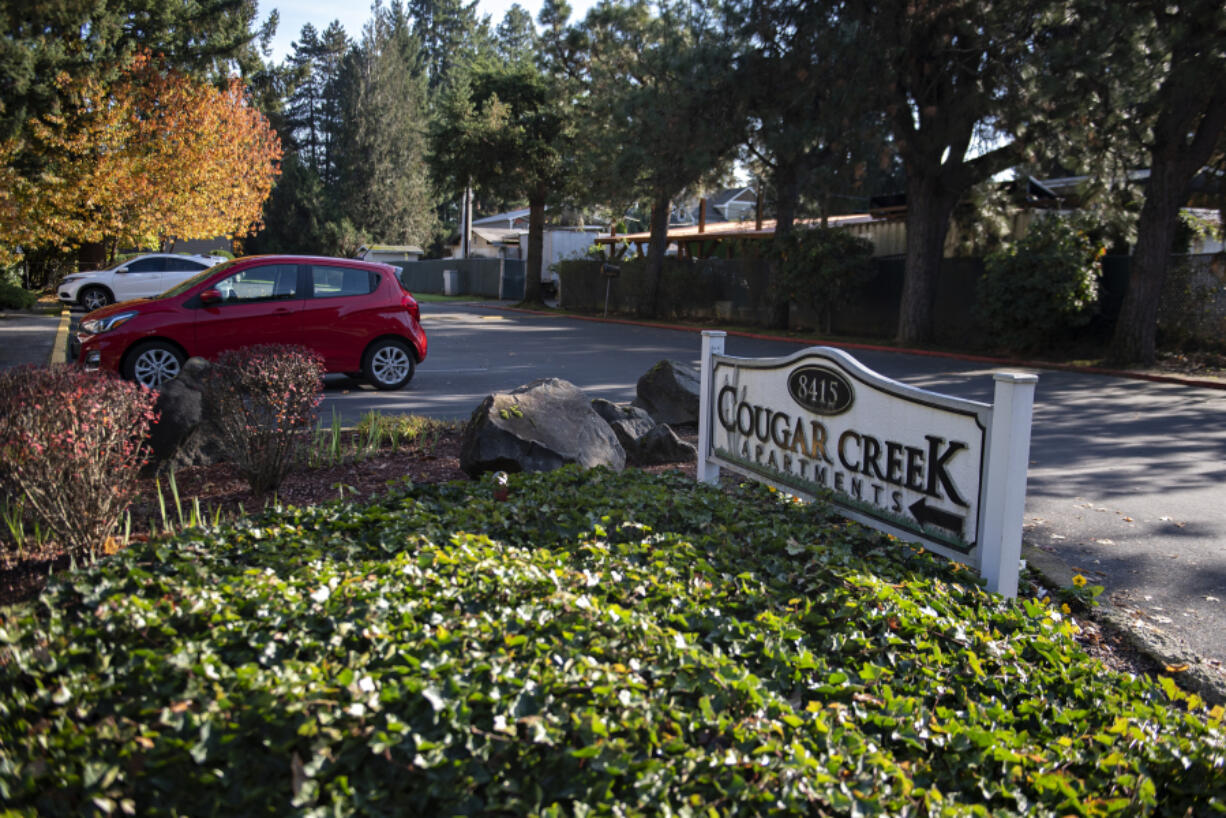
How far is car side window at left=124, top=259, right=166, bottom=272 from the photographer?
24984mm

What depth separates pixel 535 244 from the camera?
36.2m

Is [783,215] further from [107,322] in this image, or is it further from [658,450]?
[658,450]

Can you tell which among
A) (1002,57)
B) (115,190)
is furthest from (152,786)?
(115,190)

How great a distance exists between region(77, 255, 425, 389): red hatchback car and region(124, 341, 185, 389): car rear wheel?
11 mm

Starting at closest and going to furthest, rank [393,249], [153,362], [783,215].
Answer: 1. [153,362]
2. [783,215]
3. [393,249]

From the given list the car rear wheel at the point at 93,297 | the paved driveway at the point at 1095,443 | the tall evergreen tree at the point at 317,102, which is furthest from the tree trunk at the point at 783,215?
the tall evergreen tree at the point at 317,102

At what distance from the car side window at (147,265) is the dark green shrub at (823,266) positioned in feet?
54.9

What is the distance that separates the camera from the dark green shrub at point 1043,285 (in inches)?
662

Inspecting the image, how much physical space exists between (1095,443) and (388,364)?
8162 mm

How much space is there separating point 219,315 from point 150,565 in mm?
7995

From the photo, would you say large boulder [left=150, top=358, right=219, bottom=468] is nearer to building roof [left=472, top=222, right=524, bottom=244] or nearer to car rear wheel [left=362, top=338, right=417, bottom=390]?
car rear wheel [left=362, top=338, right=417, bottom=390]

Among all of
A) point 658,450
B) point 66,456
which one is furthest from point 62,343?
point 66,456

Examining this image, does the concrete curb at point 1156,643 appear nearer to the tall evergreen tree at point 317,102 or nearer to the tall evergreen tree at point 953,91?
the tall evergreen tree at point 953,91

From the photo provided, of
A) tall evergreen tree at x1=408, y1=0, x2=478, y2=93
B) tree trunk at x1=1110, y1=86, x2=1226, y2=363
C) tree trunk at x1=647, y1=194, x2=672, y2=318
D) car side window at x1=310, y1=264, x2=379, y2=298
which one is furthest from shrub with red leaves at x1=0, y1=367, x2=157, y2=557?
tall evergreen tree at x1=408, y1=0, x2=478, y2=93
